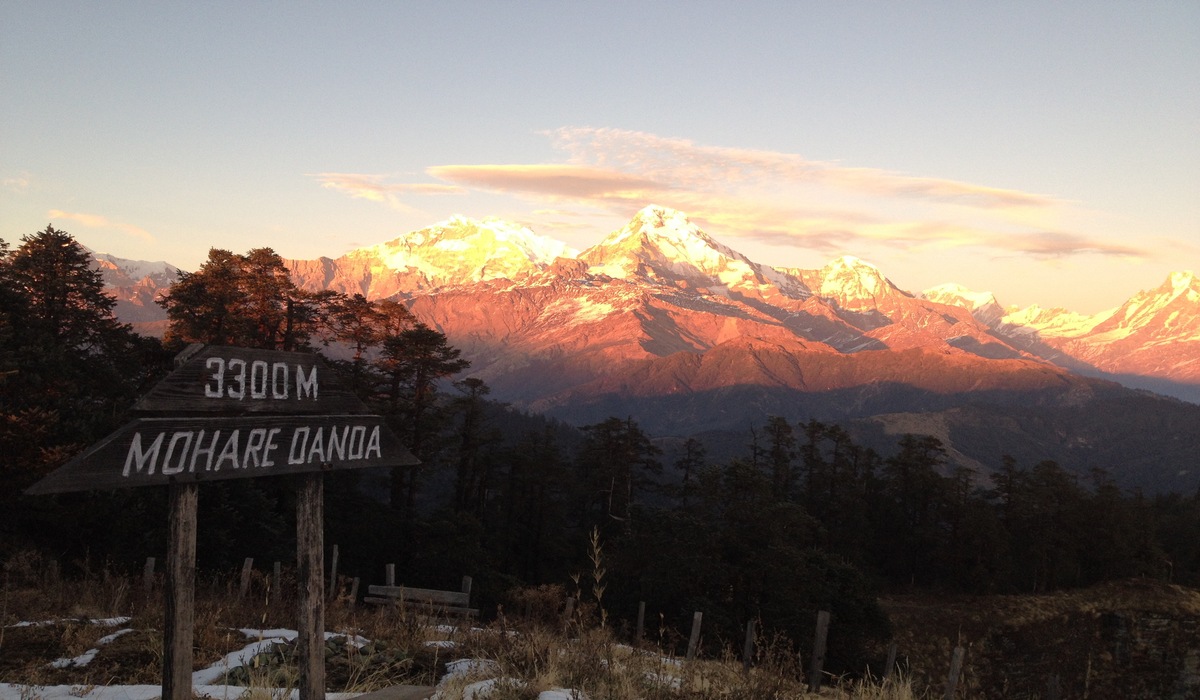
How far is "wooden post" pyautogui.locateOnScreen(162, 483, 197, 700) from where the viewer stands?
4.88m

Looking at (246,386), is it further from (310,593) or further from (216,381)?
(310,593)

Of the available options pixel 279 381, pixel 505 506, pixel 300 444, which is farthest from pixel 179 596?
pixel 505 506

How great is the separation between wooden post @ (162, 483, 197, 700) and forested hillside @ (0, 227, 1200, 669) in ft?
11.0

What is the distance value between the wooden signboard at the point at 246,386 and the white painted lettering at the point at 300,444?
0.21 m

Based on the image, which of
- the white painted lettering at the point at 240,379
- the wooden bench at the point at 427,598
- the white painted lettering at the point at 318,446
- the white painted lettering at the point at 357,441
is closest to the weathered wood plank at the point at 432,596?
the wooden bench at the point at 427,598

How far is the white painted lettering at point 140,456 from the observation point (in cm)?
453

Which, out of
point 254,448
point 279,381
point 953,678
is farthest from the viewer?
point 953,678

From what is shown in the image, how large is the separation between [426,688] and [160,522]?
25259mm

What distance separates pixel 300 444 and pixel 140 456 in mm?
1103

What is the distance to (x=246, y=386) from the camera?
17.4 feet

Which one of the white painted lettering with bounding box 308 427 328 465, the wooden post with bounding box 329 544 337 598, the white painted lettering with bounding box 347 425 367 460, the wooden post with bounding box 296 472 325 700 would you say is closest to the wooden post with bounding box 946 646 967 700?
the wooden post with bounding box 329 544 337 598

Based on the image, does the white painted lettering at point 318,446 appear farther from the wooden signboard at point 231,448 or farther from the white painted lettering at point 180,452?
the white painted lettering at point 180,452

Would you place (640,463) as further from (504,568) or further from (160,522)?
(160,522)

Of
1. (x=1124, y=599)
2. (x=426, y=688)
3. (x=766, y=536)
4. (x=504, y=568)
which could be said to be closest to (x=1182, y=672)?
(x=1124, y=599)
